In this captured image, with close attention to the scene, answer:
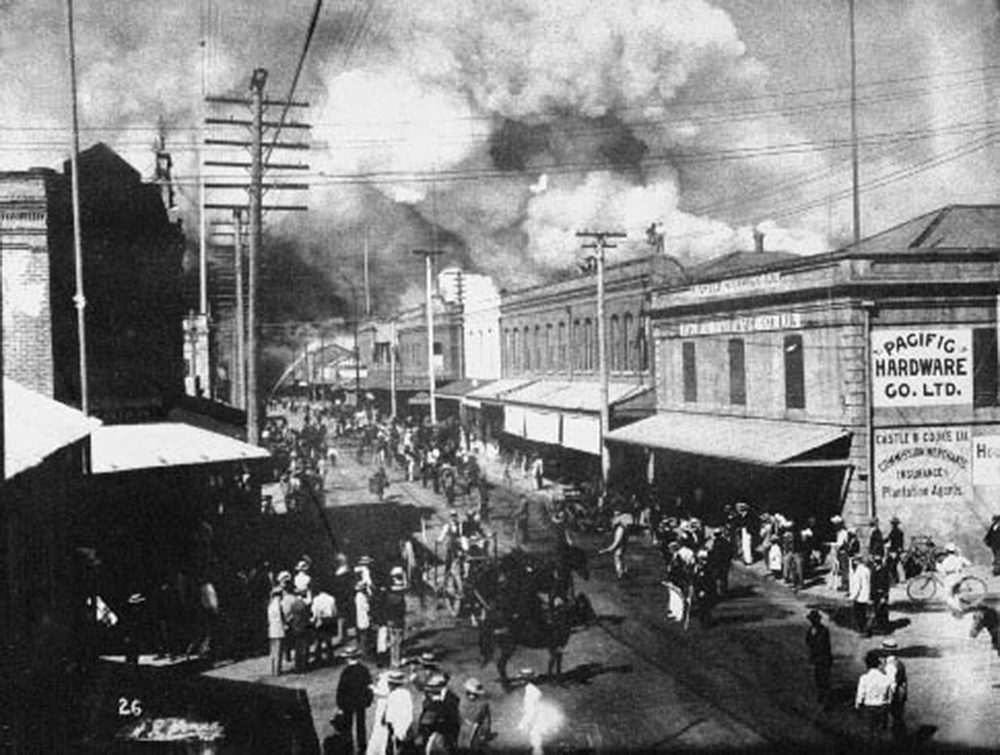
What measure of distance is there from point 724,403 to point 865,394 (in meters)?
5.86

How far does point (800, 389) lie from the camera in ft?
79.5

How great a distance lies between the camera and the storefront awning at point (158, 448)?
18198mm

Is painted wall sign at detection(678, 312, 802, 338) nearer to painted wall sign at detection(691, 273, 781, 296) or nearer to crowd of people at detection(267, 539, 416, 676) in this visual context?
painted wall sign at detection(691, 273, 781, 296)

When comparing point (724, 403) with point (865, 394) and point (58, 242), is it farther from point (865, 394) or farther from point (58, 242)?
point (58, 242)

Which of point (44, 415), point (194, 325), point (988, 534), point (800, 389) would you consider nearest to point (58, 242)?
point (44, 415)

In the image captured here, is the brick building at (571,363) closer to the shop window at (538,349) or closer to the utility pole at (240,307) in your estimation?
the shop window at (538,349)

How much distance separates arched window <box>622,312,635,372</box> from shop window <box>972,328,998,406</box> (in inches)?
539

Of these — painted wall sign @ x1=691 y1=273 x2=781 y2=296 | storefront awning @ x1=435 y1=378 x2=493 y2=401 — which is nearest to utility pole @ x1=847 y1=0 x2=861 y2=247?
painted wall sign @ x1=691 y1=273 x2=781 y2=296

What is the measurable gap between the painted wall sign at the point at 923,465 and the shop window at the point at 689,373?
8007mm

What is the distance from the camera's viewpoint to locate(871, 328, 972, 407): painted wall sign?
22469 millimetres

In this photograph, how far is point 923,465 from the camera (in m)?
22.5

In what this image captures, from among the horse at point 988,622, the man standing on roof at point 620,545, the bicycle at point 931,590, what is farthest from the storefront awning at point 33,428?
the bicycle at point 931,590

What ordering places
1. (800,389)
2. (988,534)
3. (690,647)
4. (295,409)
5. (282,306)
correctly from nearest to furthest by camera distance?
(690,647), (988,534), (800,389), (282,306), (295,409)

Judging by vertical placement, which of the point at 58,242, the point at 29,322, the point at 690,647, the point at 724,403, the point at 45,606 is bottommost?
the point at 690,647
